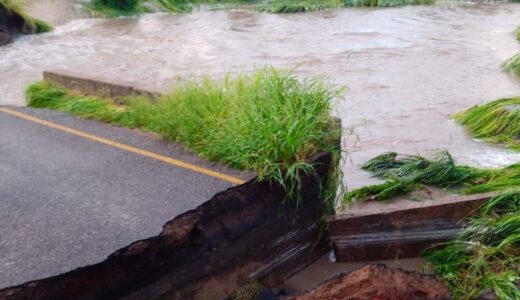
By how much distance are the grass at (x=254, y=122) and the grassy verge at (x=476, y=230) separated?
0.91m

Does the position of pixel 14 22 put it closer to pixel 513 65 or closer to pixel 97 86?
pixel 97 86

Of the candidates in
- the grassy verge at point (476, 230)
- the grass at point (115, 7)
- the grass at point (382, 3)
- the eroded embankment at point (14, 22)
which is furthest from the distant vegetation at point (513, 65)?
the grass at point (382, 3)

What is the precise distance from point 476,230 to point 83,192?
3240 millimetres

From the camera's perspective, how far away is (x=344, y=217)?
19.0ft

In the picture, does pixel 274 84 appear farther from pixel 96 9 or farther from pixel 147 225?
pixel 96 9

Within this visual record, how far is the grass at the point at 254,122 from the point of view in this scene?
5.54 metres

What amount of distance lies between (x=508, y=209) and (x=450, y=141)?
3.65m

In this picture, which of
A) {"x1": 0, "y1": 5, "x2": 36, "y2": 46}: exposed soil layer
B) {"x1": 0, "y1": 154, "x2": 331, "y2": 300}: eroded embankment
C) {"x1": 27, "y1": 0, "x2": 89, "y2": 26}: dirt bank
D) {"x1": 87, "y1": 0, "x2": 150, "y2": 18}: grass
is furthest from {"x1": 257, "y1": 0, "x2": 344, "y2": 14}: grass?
{"x1": 0, "y1": 154, "x2": 331, "y2": 300}: eroded embankment

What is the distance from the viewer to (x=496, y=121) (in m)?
9.43

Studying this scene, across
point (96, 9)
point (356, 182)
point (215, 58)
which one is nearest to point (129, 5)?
point (96, 9)

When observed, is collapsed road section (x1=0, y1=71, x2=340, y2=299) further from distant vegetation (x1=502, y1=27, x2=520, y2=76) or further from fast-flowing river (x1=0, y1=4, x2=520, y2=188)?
distant vegetation (x1=502, y1=27, x2=520, y2=76)

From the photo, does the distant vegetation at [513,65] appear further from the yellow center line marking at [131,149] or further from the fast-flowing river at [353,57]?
the yellow center line marking at [131,149]

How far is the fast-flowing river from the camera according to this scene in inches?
387

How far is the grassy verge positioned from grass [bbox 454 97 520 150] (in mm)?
2287
